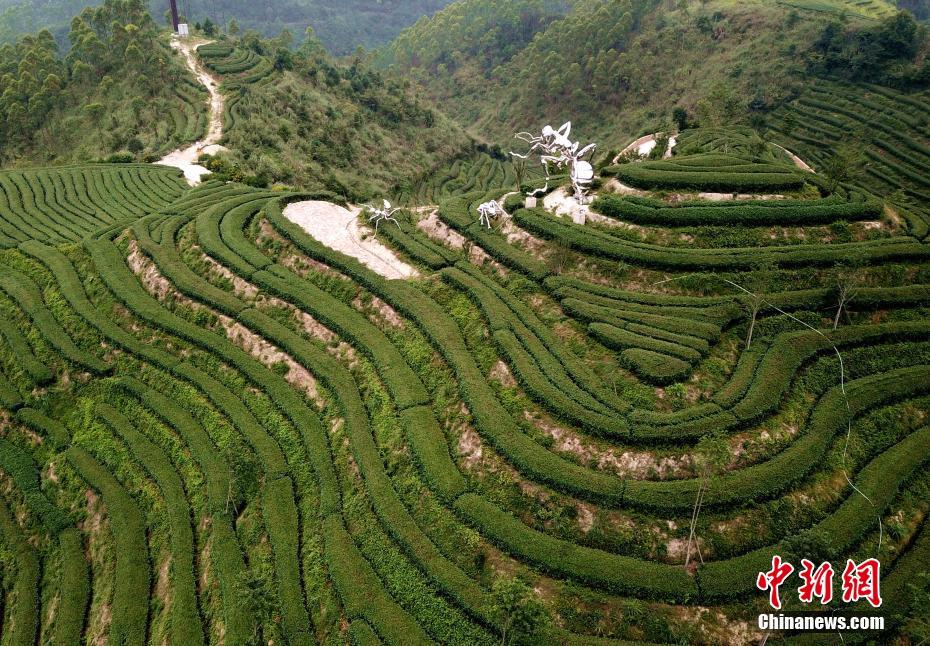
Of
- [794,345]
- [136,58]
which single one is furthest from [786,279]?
[136,58]

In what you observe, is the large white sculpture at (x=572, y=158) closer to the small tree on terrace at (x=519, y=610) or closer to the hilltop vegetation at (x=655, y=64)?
the small tree on terrace at (x=519, y=610)

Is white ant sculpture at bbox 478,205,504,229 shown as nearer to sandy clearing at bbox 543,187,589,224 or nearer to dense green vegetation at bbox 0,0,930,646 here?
dense green vegetation at bbox 0,0,930,646

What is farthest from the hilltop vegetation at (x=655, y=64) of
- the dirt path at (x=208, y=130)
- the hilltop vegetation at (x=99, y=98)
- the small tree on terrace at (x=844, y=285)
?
the hilltop vegetation at (x=99, y=98)

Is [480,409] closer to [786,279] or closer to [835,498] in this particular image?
[835,498]

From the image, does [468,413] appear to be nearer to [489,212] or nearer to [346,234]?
[489,212]

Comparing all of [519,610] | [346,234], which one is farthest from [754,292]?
[346,234]
